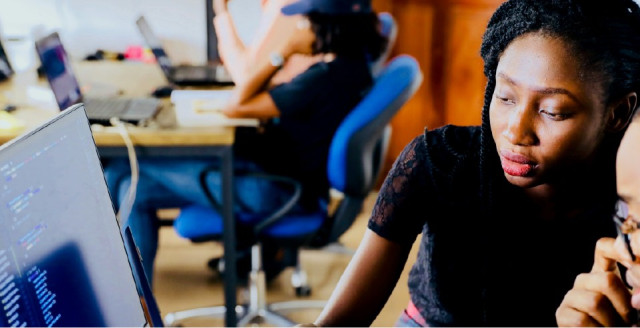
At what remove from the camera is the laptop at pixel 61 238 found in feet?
1.85

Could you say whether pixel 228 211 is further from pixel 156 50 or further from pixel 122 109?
pixel 156 50

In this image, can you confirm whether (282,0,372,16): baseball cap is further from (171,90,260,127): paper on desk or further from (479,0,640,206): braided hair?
(479,0,640,206): braided hair

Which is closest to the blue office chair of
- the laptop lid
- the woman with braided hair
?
the woman with braided hair

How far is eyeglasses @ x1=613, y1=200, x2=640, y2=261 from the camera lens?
66cm

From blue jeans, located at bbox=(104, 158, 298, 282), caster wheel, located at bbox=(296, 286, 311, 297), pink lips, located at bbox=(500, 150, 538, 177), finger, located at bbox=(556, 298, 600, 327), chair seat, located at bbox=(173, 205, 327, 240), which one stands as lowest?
caster wheel, located at bbox=(296, 286, 311, 297)

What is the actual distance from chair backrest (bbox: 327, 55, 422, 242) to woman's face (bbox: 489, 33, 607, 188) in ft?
3.20

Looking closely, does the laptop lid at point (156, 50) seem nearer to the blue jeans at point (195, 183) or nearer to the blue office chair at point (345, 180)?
the blue jeans at point (195, 183)

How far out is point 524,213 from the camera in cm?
95

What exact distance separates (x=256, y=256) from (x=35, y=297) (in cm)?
174

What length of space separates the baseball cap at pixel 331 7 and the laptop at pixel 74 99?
54 centimetres

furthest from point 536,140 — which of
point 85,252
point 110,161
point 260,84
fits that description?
point 110,161

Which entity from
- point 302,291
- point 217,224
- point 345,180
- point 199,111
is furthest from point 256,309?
point 199,111

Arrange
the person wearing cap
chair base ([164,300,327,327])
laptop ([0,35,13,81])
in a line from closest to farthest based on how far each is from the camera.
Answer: the person wearing cap, chair base ([164,300,327,327]), laptop ([0,35,13,81])

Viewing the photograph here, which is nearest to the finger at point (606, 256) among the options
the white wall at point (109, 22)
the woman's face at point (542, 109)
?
the woman's face at point (542, 109)
